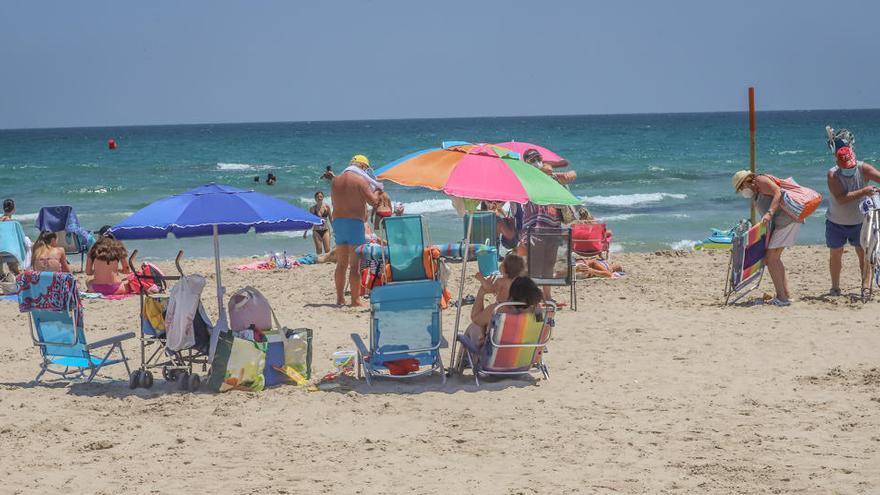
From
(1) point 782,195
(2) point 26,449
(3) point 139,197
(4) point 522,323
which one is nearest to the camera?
(2) point 26,449

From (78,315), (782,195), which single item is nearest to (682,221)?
(782,195)

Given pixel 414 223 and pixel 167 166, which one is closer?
pixel 414 223

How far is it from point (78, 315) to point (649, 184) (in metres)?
24.5

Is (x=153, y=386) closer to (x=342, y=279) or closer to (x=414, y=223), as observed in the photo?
(x=414, y=223)

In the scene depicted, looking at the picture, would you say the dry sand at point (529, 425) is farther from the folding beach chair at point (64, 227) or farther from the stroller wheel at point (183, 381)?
the folding beach chair at point (64, 227)

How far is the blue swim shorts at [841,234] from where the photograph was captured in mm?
8539

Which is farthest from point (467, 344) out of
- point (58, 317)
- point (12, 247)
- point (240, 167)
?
point (240, 167)

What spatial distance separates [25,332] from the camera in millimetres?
8492

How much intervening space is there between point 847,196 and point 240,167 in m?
36.6

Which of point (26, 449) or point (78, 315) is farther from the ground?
point (78, 315)

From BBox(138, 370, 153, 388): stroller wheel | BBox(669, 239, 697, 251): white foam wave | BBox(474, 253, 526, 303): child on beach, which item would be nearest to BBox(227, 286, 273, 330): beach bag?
BBox(138, 370, 153, 388): stroller wheel

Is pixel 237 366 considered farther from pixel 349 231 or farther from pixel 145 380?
pixel 349 231

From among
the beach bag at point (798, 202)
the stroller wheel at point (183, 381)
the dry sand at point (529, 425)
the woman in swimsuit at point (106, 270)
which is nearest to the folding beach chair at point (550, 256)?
the dry sand at point (529, 425)

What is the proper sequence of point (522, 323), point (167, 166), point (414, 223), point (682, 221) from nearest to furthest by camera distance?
point (522, 323), point (414, 223), point (682, 221), point (167, 166)
